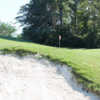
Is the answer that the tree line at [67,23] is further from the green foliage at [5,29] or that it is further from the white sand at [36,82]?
the green foliage at [5,29]

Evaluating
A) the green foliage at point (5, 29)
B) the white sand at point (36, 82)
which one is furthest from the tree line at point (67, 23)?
the green foliage at point (5, 29)

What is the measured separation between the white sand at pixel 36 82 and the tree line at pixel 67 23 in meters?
18.3

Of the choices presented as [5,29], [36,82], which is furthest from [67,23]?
[5,29]

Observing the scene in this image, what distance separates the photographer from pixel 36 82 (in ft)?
14.4

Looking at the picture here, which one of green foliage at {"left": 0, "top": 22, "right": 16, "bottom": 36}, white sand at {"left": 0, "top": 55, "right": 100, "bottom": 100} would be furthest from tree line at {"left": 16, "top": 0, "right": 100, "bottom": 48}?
green foliage at {"left": 0, "top": 22, "right": 16, "bottom": 36}

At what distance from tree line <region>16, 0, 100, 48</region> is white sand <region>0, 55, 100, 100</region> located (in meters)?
18.3

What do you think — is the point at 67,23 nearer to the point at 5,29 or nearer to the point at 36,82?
the point at 36,82

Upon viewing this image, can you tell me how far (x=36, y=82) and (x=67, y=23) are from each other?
2078 centimetres

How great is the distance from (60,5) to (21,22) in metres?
8.68

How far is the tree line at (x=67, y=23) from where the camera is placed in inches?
921

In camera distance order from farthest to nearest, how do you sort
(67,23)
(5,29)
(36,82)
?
(5,29) → (67,23) → (36,82)

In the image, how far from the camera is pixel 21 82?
4.26 m

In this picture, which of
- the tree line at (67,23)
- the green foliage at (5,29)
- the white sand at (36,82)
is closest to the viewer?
the white sand at (36,82)

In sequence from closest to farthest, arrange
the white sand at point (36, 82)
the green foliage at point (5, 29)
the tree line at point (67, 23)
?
the white sand at point (36, 82) < the tree line at point (67, 23) < the green foliage at point (5, 29)
